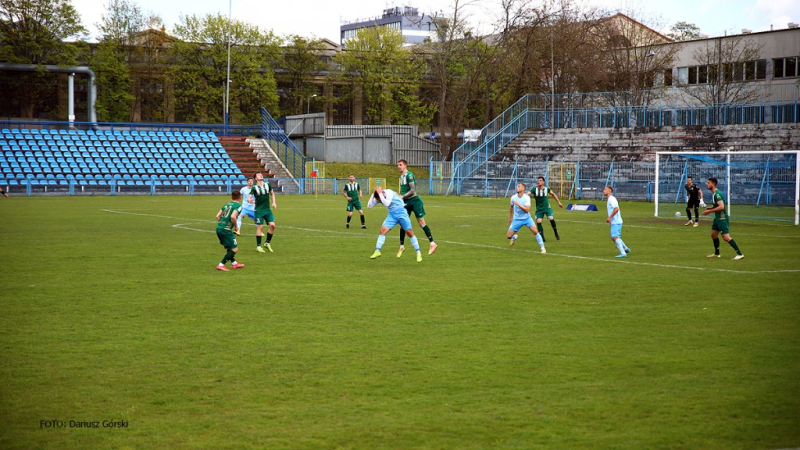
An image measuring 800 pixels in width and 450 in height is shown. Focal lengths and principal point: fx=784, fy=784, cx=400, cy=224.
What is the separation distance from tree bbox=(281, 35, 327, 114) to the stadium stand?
22314mm

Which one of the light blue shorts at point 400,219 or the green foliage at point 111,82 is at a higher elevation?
the green foliage at point 111,82

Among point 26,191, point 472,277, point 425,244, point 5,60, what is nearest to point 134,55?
point 5,60

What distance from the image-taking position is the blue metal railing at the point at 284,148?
58.4 meters

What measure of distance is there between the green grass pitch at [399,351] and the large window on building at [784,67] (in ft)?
161

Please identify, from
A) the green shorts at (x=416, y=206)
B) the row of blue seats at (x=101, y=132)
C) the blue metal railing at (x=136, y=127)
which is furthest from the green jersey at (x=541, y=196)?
the blue metal railing at (x=136, y=127)

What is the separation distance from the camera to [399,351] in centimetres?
880

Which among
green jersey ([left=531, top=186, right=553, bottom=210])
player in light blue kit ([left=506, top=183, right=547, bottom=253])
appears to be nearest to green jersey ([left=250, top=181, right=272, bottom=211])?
player in light blue kit ([left=506, top=183, right=547, bottom=253])

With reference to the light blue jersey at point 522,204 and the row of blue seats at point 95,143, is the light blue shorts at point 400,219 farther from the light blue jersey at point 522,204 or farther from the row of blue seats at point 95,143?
the row of blue seats at point 95,143

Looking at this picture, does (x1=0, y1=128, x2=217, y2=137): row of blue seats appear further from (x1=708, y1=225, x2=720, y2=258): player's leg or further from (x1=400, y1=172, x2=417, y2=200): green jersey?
(x1=708, y1=225, x2=720, y2=258): player's leg

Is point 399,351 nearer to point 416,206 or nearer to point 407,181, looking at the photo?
point 416,206

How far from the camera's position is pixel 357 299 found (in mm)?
12180

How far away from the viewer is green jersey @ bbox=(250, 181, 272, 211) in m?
19.5

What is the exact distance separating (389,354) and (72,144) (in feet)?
169

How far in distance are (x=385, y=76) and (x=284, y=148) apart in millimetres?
23467
